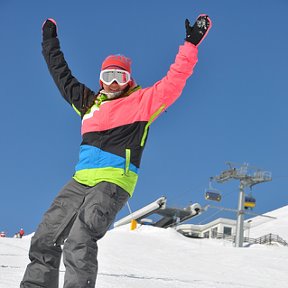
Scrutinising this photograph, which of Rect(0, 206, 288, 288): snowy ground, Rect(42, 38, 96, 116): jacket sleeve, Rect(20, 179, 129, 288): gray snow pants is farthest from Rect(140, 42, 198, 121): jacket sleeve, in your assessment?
Rect(0, 206, 288, 288): snowy ground

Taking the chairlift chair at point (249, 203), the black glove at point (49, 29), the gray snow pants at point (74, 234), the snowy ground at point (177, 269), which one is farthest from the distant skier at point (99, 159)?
the chairlift chair at point (249, 203)

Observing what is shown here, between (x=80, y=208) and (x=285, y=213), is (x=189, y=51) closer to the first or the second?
(x=80, y=208)

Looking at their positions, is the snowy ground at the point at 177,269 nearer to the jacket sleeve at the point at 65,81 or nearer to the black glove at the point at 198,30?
the jacket sleeve at the point at 65,81

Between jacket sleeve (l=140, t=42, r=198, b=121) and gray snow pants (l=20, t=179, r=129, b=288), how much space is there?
677mm

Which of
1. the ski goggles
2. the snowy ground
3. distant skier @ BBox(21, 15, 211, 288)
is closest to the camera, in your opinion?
distant skier @ BBox(21, 15, 211, 288)

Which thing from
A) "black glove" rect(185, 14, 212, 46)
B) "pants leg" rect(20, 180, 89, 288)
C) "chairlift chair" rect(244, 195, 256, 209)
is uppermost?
"chairlift chair" rect(244, 195, 256, 209)

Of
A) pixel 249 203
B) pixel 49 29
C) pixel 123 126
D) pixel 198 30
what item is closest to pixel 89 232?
pixel 123 126

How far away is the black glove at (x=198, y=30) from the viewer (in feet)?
12.2

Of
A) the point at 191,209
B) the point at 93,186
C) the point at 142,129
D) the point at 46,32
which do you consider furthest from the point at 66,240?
the point at 191,209

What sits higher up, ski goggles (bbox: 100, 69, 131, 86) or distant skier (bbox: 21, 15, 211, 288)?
ski goggles (bbox: 100, 69, 131, 86)

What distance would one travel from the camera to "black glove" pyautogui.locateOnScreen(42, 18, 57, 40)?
4.43 m

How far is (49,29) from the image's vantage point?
445 cm

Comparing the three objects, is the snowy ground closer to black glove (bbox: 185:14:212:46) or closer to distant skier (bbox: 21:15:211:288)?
distant skier (bbox: 21:15:211:288)

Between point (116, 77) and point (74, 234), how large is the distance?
130 cm
